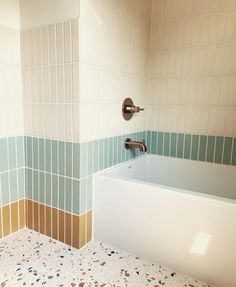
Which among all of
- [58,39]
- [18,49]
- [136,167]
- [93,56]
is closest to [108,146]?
[136,167]

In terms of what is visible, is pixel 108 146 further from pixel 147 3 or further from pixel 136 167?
pixel 147 3

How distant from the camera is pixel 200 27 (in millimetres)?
1478

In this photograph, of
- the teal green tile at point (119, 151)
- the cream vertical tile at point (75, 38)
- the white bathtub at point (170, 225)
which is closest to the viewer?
the white bathtub at point (170, 225)

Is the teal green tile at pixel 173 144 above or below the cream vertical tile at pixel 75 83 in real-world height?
below

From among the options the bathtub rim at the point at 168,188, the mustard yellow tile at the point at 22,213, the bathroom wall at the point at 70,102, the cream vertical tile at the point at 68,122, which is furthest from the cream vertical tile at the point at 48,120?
the mustard yellow tile at the point at 22,213

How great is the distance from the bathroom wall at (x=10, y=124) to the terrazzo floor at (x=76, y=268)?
0.16 metres

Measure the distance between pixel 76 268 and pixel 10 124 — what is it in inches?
30.1

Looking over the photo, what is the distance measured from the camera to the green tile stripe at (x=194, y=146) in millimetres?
1479

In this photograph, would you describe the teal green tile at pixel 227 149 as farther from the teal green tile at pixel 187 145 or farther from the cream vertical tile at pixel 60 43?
the cream vertical tile at pixel 60 43

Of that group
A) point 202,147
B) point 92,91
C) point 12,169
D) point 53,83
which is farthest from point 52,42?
point 202,147

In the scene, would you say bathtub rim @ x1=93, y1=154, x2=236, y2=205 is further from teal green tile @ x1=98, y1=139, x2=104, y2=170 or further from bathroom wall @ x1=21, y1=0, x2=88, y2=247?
bathroom wall @ x1=21, y1=0, x2=88, y2=247

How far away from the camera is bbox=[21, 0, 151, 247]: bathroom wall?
3.54ft

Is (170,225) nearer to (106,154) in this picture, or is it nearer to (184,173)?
(106,154)

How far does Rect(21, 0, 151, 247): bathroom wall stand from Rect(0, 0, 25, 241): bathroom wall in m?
0.04
